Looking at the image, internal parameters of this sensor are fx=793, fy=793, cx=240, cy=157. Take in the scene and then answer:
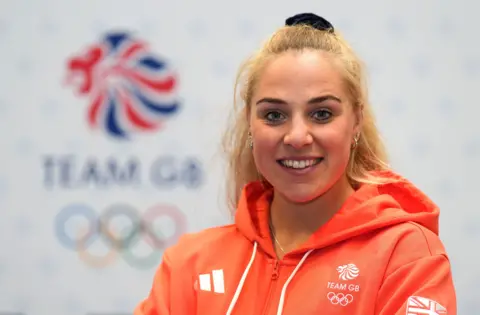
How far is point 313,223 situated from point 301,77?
293mm

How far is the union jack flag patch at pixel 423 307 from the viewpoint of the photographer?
50.3 inches

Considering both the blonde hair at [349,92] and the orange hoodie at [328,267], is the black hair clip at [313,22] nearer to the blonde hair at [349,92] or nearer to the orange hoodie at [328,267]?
the blonde hair at [349,92]

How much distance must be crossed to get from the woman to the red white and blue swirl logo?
776 mm

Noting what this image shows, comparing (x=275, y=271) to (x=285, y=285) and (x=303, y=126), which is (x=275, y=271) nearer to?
(x=285, y=285)

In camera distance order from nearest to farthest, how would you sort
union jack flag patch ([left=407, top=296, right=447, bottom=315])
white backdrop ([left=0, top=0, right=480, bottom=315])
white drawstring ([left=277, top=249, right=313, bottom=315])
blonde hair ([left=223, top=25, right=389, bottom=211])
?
union jack flag patch ([left=407, top=296, right=447, bottom=315]) < white drawstring ([left=277, top=249, right=313, bottom=315]) < blonde hair ([left=223, top=25, right=389, bottom=211]) < white backdrop ([left=0, top=0, right=480, bottom=315])

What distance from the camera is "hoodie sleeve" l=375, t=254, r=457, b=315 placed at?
1.29 meters

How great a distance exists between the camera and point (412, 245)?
4.47ft

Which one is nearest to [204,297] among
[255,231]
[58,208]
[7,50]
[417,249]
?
[255,231]

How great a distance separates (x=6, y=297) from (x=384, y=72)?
1308mm

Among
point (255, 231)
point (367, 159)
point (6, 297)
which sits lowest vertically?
point (6, 297)

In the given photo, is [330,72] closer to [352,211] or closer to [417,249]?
[352,211]

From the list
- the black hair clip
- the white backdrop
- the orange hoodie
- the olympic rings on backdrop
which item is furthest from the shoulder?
the olympic rings on backdrop

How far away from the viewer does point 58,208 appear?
92.8 inches

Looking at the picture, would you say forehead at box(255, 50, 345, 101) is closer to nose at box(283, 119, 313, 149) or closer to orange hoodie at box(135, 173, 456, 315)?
nose at box(283, 119, 313, 149)
